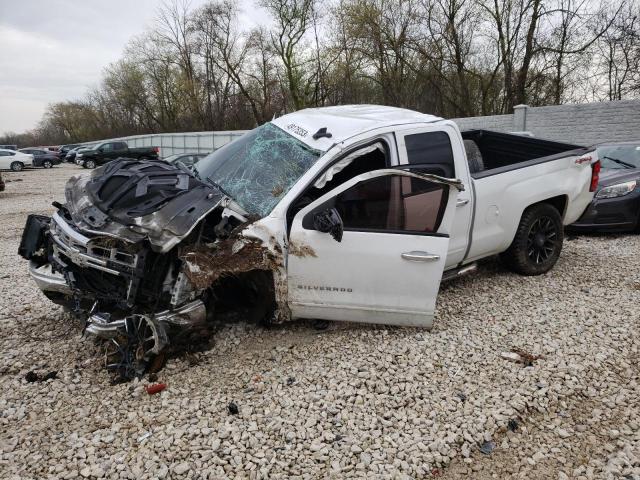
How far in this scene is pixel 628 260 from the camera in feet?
20.1

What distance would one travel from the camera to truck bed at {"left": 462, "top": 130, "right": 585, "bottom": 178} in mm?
5738

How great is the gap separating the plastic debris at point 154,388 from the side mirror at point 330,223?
1614mm

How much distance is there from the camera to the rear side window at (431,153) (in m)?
4.07

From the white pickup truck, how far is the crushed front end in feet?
0.03

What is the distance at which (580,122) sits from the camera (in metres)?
14.6

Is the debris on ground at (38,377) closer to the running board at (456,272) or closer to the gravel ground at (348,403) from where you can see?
the gravel ground at (348,403)

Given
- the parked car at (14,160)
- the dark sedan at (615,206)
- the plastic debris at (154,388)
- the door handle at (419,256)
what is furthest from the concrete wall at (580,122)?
the parked car at (14,160)

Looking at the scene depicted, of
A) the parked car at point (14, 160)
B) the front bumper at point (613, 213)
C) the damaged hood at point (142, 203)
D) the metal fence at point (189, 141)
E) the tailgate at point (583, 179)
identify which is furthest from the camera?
the parked car at point (14, 160)

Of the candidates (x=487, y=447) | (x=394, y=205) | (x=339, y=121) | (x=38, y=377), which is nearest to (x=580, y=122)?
(x=339, y=121)

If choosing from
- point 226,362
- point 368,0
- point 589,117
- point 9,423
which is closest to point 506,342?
point 226,362

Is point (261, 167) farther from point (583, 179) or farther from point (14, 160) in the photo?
point (14, 160)

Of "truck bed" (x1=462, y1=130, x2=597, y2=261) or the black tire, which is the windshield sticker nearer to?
"truck bed" (x1=462, y1=130, x2=597, y2=261)

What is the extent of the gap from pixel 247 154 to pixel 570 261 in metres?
4.63

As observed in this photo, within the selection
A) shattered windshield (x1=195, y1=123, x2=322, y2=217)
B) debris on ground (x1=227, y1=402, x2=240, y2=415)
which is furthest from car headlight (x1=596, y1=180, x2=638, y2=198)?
debris on ground (x1=227, y1=402, x2=240, y2=415)
